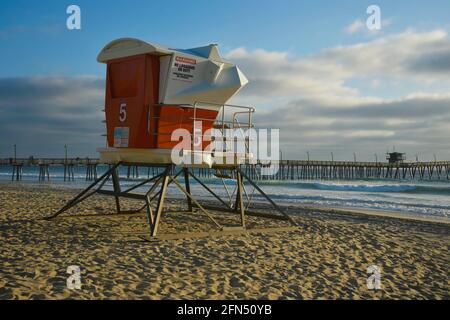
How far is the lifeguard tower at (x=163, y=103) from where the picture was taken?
906 cm

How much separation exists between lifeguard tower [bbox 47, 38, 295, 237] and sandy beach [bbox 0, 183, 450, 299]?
1125 millimetres

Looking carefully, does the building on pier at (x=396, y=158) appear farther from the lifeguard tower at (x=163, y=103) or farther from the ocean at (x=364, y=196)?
the lifeguard tower at (x=163, y=103)

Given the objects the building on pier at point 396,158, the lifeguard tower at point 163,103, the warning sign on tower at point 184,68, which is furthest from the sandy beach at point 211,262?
the building on pier at point 396,158

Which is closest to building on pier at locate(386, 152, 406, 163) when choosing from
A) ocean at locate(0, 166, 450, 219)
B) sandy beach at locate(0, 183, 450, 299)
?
ocean at locate(0, 166, 450, 219)

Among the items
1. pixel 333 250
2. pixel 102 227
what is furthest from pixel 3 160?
pixel 333 250

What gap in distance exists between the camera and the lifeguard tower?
29.7ft

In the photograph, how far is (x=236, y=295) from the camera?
18.1 feet

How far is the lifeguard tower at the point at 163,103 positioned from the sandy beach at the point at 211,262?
1.13 meters

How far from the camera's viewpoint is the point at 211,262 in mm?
7066

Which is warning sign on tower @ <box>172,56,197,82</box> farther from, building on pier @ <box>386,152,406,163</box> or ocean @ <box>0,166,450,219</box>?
building on pier @ <box>386,152,406,163</box>

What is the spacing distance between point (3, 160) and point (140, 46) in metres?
61.2

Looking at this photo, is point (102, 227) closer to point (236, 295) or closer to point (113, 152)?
point (113, 152)

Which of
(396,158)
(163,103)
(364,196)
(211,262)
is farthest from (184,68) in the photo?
(396,158)

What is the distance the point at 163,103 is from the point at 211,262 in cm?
352
